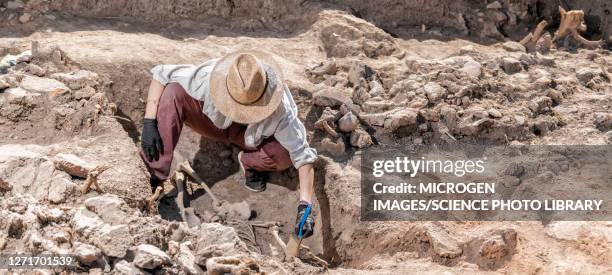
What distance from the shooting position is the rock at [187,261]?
3701mm

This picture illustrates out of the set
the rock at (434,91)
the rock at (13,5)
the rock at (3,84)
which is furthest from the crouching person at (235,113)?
the rock at (13,5)

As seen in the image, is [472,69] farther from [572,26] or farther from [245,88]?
[245,88]

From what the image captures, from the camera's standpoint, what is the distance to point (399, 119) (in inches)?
211

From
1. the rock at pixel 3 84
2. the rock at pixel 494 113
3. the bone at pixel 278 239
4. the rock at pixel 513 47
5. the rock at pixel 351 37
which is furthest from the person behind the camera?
the rock at pixel 513 47

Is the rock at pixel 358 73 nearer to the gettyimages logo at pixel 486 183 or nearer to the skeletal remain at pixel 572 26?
the gettyimages logo at pixel 486 183

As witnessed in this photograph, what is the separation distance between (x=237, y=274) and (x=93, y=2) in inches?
129

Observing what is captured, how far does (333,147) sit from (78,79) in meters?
1.74

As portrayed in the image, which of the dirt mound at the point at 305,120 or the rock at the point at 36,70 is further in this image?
the rock at the point at 36,70

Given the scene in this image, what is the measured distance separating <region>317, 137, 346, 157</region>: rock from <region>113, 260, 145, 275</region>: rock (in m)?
1.99

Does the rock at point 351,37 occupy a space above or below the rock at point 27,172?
above

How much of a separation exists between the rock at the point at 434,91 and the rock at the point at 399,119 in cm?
22

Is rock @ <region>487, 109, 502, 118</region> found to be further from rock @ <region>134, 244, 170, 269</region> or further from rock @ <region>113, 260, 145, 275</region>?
rock @ <region>113, 260, 145, 275</region>

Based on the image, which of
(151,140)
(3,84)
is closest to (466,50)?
(151,140)

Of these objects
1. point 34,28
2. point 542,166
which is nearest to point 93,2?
point 34,28
